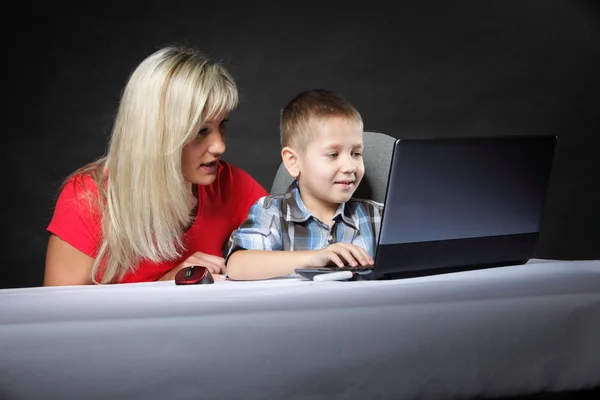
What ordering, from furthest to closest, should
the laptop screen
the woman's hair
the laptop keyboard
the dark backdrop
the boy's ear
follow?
1. the dark backdrop
2. the boy's ear
3. the woman's hair
4. the laptop keyboard
5. the laptop screen

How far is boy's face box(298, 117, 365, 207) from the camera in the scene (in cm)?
197

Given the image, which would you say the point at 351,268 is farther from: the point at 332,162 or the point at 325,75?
the point at 325,75

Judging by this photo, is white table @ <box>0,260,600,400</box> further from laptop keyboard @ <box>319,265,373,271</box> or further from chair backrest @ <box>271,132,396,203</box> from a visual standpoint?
chair backrest @ <box>271,132,396,203</box>

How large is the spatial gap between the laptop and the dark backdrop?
1.88 meters

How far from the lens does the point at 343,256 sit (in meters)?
1.54

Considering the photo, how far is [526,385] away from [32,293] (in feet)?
2.63

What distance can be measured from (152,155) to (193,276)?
530mm

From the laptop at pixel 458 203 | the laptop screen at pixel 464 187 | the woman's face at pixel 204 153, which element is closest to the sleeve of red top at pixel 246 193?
the woman's face at pixel 204 153

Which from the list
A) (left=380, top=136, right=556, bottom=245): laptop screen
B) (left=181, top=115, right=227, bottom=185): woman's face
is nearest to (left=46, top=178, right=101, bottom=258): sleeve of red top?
(left=181, top=115, right=227, bottom=185): woman's face

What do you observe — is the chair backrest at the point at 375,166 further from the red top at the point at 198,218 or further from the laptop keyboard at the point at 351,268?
the laptop keyboard at the point at 351,268

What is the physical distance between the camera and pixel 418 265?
1.32 m

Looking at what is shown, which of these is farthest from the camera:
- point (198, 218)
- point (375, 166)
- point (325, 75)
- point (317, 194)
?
point (325, 75)

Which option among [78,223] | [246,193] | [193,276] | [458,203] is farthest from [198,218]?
[458,203]

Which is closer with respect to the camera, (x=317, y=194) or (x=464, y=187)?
(x=464, y=187)
